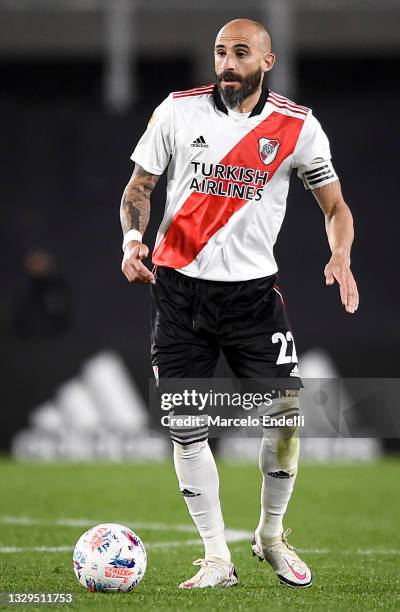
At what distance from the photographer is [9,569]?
6844 millimetres

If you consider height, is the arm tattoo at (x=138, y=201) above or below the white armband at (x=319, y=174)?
below

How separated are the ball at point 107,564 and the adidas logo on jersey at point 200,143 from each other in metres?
1.92

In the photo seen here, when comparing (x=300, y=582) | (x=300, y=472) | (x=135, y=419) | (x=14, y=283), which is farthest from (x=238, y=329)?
(x=14, y=283)

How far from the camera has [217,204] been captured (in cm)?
644

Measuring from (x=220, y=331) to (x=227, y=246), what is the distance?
42 cm

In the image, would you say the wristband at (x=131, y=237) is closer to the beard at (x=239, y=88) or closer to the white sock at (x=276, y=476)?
the beard at (x=239, y=88)

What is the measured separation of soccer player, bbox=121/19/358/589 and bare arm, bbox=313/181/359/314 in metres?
0.01

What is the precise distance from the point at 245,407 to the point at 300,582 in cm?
90

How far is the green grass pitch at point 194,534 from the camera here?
5988 mm

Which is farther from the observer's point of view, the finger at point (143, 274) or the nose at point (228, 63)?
the nose at point (228, 63)

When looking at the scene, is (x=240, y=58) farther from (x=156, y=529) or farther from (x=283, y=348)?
(x=156, y=529)

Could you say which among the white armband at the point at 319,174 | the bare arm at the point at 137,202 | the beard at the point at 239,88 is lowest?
the bare arm at the point at 137,202

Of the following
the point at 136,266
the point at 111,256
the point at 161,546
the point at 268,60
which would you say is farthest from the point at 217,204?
the point at 111,256

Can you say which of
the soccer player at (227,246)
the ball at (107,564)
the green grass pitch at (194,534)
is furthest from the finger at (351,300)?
the ball at (107,564)
